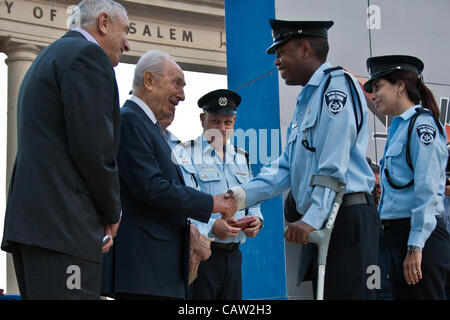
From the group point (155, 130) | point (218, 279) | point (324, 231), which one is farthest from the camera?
point (218, 279)

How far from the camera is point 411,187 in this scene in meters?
2.93

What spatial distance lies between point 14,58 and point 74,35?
8.05m

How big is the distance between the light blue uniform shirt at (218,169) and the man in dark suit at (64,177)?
5.93 ft

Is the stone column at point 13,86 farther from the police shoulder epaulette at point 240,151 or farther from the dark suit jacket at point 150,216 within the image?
the dark suit jacket at point 150,216

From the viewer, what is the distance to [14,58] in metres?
9.80

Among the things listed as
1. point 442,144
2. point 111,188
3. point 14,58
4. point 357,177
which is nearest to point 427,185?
point 442,144

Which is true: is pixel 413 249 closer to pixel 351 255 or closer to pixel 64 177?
pixel 351 255

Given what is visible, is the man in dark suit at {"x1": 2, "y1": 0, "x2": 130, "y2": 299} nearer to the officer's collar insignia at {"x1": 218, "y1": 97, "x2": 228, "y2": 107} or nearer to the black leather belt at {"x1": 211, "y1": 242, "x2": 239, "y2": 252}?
the black leather belt at {"x1": 211, "y1": 242, "x2": 239, "y2": 252}

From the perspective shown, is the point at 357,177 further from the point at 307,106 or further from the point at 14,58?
the point at 14,58

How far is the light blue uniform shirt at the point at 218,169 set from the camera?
3.93 metres

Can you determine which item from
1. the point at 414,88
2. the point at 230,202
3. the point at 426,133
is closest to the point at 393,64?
the point at 414,88

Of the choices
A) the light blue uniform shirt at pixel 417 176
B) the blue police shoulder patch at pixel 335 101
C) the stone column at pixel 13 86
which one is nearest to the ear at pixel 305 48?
the blue police shoulder patch at pixel 335 101

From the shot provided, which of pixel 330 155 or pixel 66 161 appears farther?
pixel 330 155

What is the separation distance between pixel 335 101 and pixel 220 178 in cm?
157
